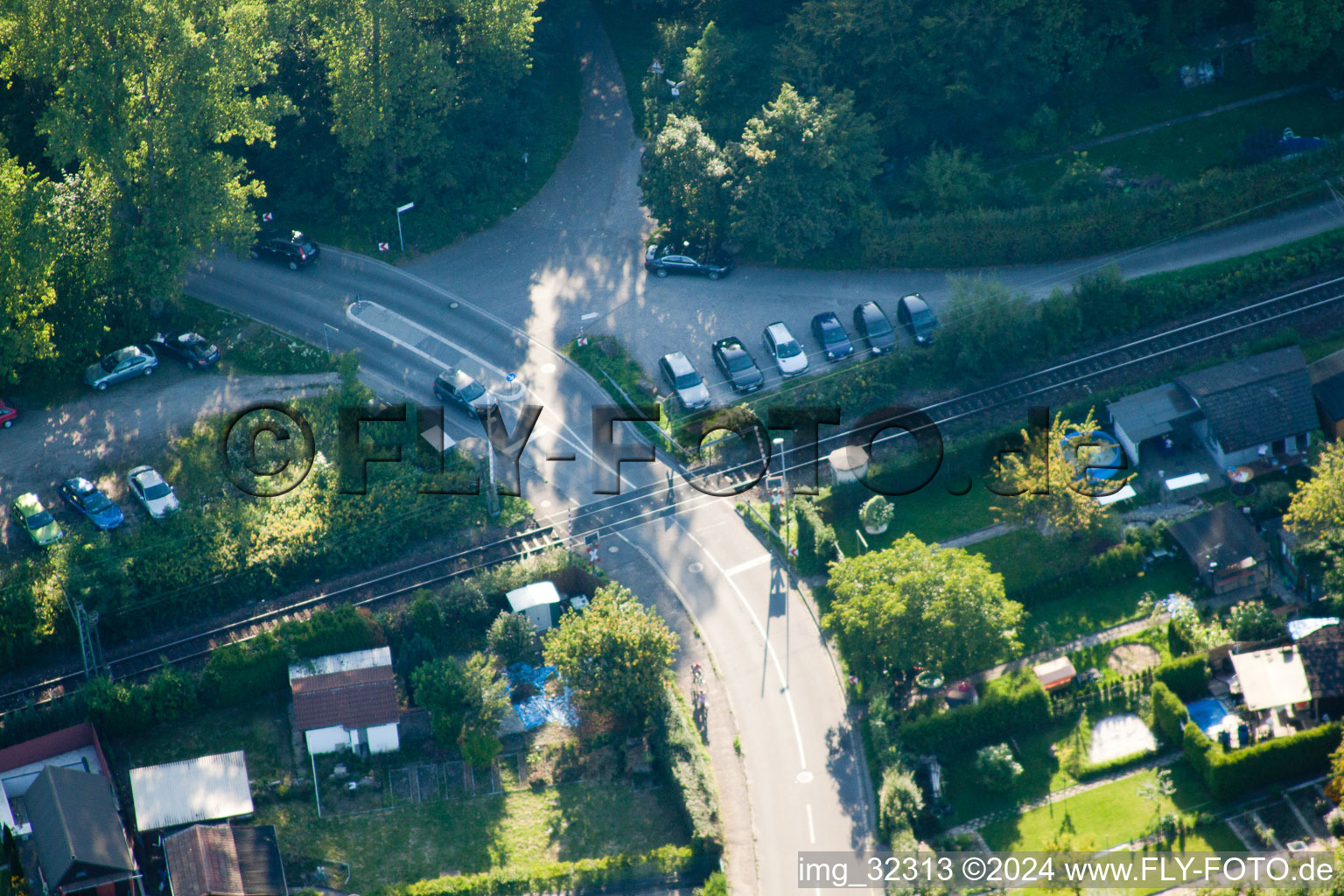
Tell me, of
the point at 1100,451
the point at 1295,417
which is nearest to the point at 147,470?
the point at 1100,451

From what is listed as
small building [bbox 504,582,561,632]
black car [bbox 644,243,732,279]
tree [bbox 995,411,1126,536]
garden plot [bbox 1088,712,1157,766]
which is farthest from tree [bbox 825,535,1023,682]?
black car [bbox 644,243,732,279]

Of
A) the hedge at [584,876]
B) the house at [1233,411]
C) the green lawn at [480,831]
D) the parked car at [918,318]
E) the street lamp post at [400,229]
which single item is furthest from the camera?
the street lamp post at [400,229]

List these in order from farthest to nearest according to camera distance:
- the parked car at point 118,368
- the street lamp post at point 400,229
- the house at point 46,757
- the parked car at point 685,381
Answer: the street lamp post at point 400,229
the parked car at point 118,368
the parked car at point 685,381
the house at point 46,757

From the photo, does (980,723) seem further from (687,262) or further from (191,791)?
(687,262)

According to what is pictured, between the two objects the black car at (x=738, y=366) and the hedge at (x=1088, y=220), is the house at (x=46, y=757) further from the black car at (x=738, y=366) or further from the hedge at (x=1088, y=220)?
the hedge at (x=1088, y=220)

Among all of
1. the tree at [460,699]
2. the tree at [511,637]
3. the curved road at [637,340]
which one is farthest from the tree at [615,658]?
the curved road at [637,340]

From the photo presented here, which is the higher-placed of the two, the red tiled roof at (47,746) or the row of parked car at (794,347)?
the row of parked car at (794,347)

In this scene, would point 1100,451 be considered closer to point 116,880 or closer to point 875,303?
point 875,303
